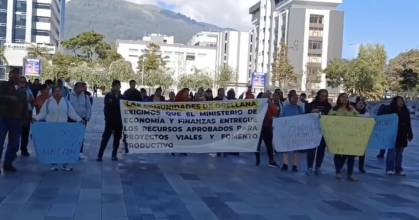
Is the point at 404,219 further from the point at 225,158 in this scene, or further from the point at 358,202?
the point at 225,158

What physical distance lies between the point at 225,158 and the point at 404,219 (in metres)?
7.31

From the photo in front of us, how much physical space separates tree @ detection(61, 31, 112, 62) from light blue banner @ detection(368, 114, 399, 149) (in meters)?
92.1

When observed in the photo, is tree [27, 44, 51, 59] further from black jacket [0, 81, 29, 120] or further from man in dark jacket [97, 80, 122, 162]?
black jacket [0, 81, 29, 120]

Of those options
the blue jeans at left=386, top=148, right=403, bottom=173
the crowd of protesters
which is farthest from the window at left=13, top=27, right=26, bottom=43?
the blue jeans at left=386, top=148, right=403, bottom=173

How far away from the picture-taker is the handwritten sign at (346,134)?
12945 mm

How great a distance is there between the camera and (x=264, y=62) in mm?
131125

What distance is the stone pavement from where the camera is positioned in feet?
28.3

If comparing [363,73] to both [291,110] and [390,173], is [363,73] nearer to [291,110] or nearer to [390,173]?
[390,173]

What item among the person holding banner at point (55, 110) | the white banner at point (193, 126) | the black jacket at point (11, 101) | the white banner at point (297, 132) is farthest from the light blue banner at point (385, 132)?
the black jacket at point (11, 101)

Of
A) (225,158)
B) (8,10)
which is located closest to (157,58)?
(8,10)

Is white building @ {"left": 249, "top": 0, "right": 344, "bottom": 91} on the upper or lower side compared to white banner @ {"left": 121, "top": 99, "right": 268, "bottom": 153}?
upper

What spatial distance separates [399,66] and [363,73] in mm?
22677

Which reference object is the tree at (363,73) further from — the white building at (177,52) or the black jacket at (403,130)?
the black jacket at (403,130)

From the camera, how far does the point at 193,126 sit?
13.4 meters
